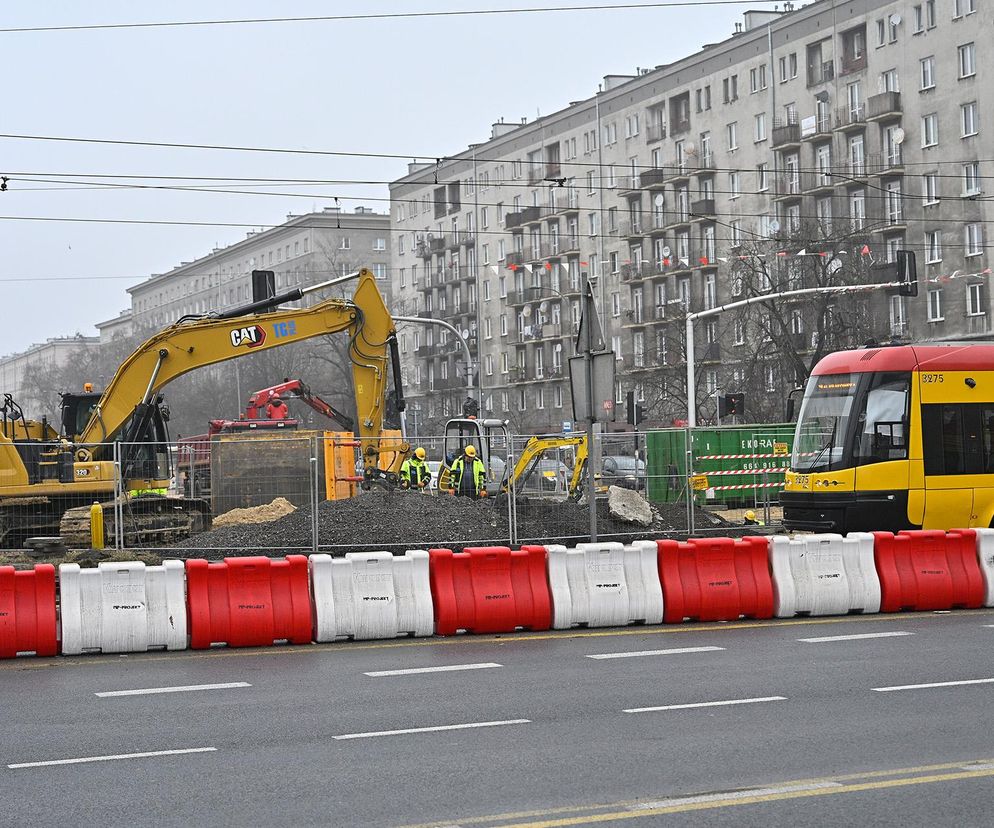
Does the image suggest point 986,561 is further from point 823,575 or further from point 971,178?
point 971,178

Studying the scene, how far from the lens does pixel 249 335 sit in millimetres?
25766

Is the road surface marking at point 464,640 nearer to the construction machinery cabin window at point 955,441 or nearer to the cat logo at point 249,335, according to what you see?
the construction machinery cabin window at point 955,441

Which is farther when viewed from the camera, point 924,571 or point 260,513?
point 260,513

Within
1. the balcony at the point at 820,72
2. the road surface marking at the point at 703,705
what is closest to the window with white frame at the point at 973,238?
the balcony at the point at 820,72

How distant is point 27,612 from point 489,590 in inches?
177

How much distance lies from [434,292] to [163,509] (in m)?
78.2

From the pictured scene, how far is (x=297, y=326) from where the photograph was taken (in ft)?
85.8

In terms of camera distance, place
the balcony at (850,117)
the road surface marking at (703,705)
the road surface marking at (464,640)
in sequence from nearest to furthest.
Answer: the road surface marking at (703,705), the road surface marking at (464,640), the balcony at (850,117)

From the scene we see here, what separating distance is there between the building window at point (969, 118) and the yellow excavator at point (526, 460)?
40146 mm

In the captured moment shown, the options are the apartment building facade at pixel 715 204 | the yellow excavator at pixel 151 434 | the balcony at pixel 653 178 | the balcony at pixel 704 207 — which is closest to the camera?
the yellow excavator at pixel 151 434

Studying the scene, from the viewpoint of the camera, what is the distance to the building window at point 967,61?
59.6m

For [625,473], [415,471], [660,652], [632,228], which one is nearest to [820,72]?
[632,228]

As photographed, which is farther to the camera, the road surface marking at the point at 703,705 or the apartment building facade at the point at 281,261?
the apartment building facade at the point at 281,261

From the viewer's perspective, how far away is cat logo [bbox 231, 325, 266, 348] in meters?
25.7
